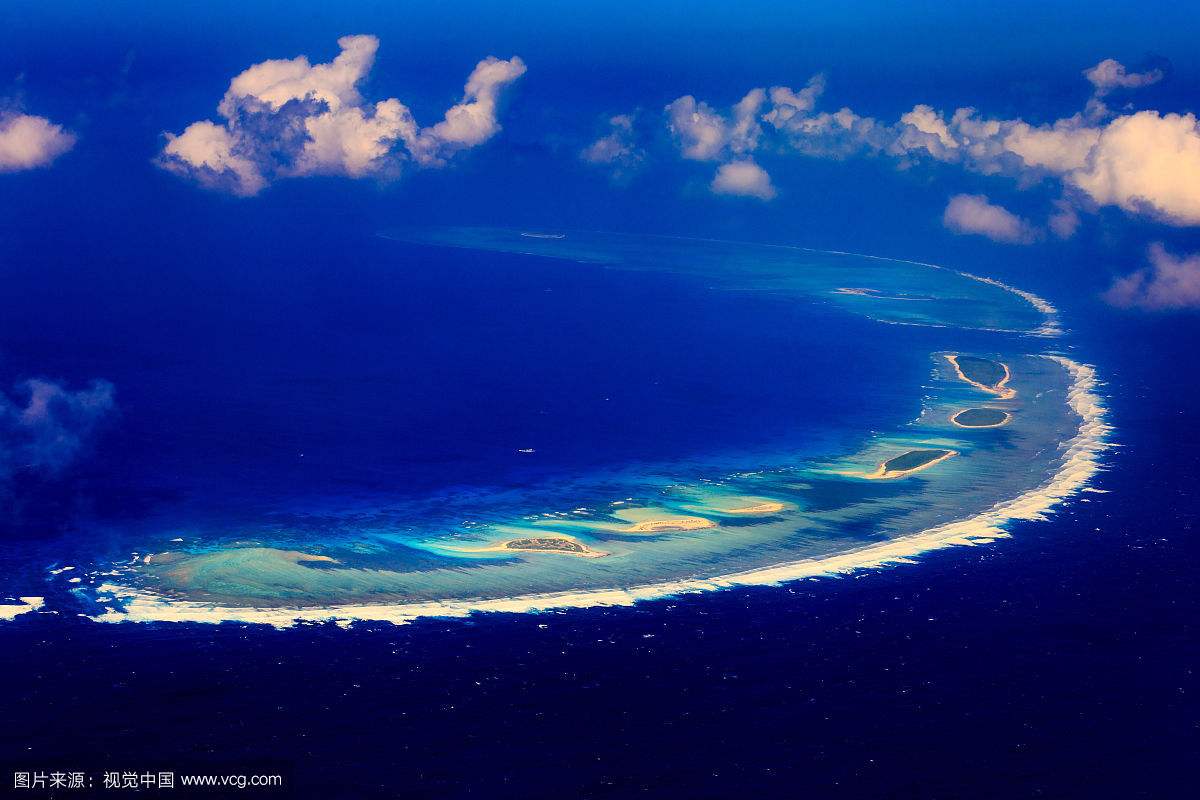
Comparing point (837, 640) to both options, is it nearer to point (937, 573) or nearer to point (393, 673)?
point (937, 573)

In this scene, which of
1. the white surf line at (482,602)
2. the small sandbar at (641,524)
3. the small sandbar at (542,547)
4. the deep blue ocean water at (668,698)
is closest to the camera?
the deep blue ocean water at (668,698)

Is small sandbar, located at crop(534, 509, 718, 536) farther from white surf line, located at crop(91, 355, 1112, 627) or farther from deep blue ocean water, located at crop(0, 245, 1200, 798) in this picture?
deep blue ocean water, located at crop(0, 245, 1200, 798)

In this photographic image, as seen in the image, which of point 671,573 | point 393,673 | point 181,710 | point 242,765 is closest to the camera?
point 242,765

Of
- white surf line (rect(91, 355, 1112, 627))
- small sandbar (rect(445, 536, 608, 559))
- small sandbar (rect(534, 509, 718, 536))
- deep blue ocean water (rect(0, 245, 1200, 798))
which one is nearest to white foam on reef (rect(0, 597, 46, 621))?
deep blue ocean water (rect(0, 245, 1200, 798))

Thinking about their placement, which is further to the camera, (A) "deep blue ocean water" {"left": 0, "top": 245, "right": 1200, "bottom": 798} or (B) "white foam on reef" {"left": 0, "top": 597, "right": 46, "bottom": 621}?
(B) "white foam on reef" {"left": 0, "top": 597, "right": 46, "bottom": 621}

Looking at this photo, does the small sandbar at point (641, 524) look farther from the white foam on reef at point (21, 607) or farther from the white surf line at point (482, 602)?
the white foam on reef at point (21, 607)

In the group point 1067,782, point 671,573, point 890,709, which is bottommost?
point 1067,782

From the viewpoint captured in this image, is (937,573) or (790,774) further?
Result: (937,573)

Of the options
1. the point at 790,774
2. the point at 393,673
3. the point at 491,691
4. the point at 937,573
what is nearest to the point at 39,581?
the point at 393,673

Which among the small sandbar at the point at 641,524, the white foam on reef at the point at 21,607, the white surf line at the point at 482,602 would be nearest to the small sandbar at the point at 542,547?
the small sandbar at the point at 641,524
